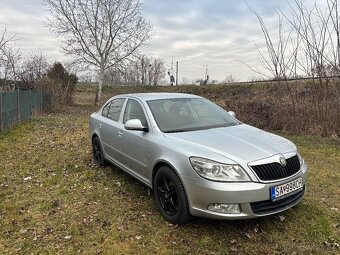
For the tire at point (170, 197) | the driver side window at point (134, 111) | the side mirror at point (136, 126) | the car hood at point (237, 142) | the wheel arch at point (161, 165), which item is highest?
the driver side window at point (134, 111)

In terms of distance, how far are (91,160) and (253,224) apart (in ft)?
13.6

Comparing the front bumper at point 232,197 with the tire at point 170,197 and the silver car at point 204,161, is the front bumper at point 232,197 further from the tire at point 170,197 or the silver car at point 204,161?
the tire at point 170,197

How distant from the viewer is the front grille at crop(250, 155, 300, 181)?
3242mm

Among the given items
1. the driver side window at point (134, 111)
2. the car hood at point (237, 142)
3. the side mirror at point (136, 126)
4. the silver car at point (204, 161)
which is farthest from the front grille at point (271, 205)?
the driver side window at point (134, 111)

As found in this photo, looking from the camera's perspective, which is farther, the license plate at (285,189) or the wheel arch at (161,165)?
the wheel arch at (161,165)

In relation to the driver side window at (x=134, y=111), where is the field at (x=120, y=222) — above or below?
below

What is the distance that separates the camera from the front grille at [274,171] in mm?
3242

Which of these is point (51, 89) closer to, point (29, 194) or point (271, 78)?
point (271, 78)

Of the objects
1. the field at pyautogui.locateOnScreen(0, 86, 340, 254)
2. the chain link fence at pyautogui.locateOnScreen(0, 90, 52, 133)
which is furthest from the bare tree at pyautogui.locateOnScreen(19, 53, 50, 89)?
the field at pyautogui.locateOnScreen(0, 86, 340, 254)

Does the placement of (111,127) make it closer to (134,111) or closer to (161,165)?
(134,111)

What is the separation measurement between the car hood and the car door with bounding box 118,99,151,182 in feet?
1.62

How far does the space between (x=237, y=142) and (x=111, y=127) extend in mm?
2482

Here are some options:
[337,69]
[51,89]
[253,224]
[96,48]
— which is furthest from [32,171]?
[96,48]

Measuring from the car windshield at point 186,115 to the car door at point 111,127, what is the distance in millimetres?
890
